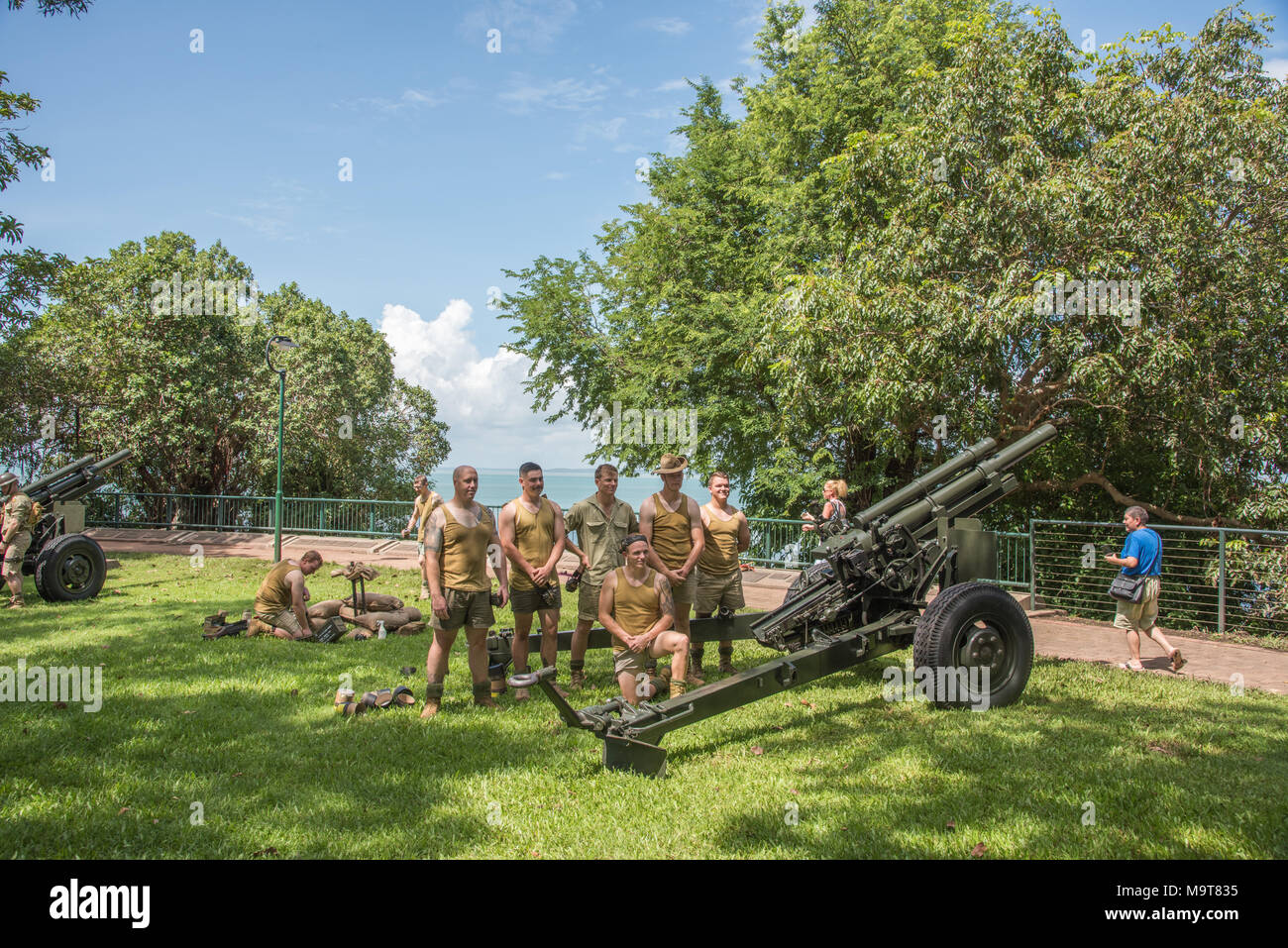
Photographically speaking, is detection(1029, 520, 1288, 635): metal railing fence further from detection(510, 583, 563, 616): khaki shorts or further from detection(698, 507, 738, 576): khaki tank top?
detection(510, 583, 563, 616): khaki shorts

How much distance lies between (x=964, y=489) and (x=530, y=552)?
3.85 meters

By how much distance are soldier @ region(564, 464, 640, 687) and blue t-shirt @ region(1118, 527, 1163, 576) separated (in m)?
5.00

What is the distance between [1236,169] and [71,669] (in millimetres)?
16574

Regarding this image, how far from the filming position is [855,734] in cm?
560

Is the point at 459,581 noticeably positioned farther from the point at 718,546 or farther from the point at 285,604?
the point at 285,604

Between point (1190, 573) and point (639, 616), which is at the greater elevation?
point (639, 616)

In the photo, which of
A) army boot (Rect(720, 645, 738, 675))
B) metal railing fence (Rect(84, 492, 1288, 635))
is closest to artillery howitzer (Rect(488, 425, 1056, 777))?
army boot (Rect(720, 645, 738, 675))

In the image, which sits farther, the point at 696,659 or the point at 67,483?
the point at 67,483

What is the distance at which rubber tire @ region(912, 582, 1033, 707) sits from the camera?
5.81m

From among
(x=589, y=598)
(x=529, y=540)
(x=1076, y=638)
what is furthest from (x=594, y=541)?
(x=1076, y=638)

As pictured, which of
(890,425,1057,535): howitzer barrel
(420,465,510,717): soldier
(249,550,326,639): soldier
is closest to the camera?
(420,465,510,717): soldier

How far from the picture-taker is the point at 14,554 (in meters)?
11.3

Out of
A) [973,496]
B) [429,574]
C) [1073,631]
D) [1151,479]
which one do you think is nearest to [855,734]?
[973,496]
